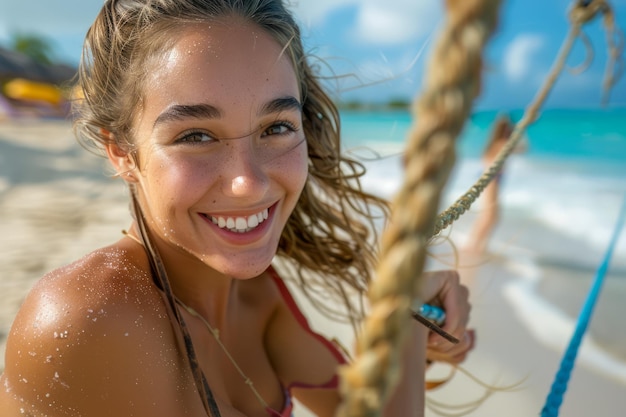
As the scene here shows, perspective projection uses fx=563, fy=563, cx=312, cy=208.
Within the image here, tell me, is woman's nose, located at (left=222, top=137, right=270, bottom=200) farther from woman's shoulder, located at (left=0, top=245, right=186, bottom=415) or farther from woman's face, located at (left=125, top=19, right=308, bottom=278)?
woman's shoulder, located at (left=0, top=245, right=186, bottom=415)

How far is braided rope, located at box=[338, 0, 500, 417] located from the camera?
0.42 meters

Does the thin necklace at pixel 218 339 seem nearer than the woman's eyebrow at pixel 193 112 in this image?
No

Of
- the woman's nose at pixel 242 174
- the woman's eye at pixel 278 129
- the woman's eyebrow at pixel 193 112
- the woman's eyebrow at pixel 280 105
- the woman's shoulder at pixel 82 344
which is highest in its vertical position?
the woman's eyebrow at pixel 280 105

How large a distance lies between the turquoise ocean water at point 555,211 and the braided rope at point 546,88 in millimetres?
142

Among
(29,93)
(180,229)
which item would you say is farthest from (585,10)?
(29,93)

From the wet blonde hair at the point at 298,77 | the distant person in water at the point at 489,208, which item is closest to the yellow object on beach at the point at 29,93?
the distant person in water at the point at 489,208

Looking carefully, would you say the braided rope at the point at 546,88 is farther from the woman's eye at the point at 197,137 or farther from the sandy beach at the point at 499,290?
the sandy beach at the point at 499,290

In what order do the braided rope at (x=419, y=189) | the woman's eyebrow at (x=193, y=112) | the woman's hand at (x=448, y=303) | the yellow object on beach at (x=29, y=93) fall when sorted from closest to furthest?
the braided rope at (x=419, y=189) → the woman's eyebrow at (x=193, y=112) → the woman's hand at (x=448, y=303) → the yellow object on beach at (x=29, y=93)

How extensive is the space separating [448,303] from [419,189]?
1356mm

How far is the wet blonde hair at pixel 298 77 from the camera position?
1404 millimetres

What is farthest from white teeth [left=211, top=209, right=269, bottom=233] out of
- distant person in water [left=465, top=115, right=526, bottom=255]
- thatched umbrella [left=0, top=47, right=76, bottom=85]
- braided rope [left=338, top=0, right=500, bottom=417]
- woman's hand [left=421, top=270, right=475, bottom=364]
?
thatched umbrella [left=0, top=47, right=76, bottom=85]

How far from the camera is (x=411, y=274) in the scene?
0.45 m

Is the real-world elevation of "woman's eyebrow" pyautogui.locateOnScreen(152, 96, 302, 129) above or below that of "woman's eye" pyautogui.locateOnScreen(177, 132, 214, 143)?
above

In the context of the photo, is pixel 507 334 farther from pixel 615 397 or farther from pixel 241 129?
pixel 241 129
